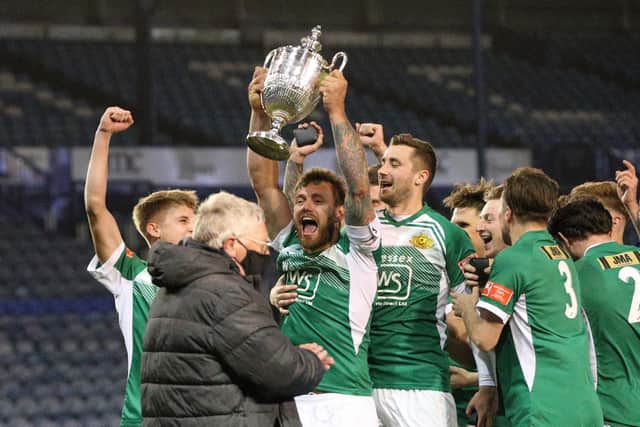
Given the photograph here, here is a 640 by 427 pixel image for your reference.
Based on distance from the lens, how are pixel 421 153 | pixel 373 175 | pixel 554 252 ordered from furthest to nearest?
pixel 373 175 → pixel 421 153 → pixel 554 252

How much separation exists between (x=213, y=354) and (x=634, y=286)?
1725mm

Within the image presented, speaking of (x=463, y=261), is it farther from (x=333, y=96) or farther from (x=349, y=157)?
(x=333, y=96)

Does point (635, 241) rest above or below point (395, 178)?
below

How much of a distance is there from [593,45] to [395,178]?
18267 mm

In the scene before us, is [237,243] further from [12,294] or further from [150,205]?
[12,294]

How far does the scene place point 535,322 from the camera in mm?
3531

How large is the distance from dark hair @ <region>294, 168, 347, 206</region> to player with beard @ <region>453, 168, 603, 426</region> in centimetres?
64

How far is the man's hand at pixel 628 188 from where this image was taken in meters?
4.12

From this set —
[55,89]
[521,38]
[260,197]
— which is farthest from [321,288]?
[521,38]

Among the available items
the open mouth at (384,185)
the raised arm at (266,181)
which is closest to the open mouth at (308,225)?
the raised arm at (266,181)

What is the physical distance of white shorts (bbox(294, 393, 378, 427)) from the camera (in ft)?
12.4

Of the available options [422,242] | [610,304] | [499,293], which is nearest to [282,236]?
[422,242]

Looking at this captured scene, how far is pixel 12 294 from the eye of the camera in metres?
12.6

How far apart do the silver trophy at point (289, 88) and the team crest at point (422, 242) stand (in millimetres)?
672
